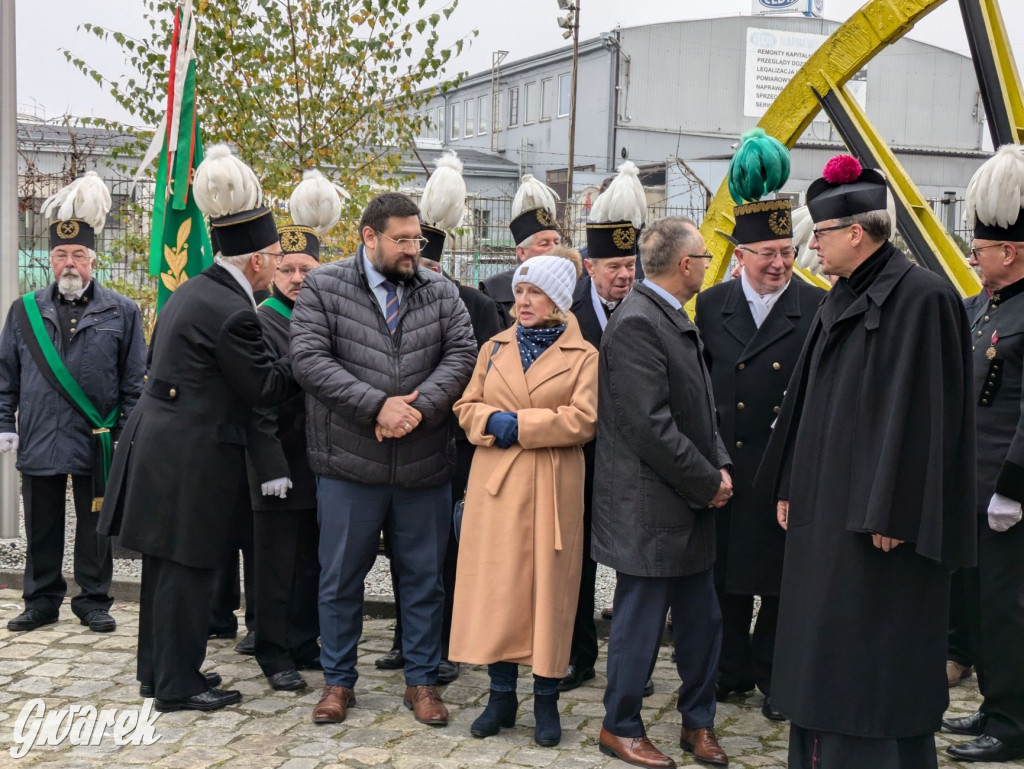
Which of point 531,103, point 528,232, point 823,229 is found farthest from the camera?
point 531,103

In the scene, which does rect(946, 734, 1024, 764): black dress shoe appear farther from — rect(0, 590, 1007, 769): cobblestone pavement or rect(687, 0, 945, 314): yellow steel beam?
rect(687, 0, 945, 314): yellow steel beam

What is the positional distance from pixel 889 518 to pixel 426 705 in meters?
2.21

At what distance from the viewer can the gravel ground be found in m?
6.88

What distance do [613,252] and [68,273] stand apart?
308 cm

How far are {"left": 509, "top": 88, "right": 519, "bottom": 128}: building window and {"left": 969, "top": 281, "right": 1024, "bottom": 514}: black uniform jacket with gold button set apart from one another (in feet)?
127

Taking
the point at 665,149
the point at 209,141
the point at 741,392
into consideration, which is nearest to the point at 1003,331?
the point at 741,392

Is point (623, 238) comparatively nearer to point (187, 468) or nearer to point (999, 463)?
point (999, 463)

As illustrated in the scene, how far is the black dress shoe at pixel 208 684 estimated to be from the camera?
5.14 meters

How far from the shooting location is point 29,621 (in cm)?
621

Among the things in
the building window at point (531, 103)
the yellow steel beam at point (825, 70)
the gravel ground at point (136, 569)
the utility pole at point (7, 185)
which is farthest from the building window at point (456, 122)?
the gravel ground at point (136, 569)

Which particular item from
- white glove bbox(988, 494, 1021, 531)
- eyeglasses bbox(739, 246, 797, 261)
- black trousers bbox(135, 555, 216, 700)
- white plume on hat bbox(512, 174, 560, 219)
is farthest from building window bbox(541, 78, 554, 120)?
white glove bbox(988, 494, 1021, 531)

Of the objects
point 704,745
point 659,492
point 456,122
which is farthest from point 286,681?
point 456,122

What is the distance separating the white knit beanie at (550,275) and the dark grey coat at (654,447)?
26 centimetres

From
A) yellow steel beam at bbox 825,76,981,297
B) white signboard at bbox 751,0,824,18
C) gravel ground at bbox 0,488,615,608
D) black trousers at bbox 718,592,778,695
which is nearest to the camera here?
black trousers at bbox 718,592,778,695
